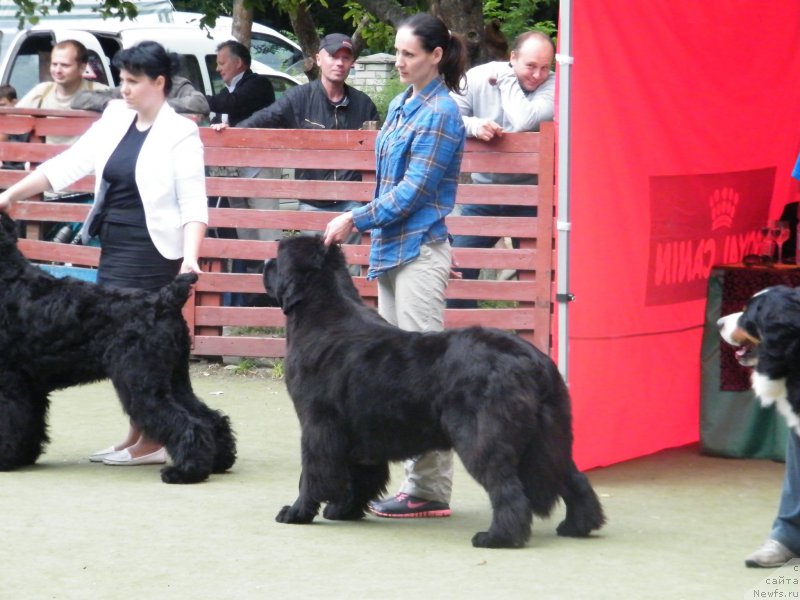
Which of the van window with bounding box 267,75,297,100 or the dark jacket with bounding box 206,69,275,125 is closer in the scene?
the dark jacket with bounding box 206,69,275,125

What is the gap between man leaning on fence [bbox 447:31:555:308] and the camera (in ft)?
25.7

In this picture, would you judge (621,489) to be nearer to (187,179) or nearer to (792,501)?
(792,501)

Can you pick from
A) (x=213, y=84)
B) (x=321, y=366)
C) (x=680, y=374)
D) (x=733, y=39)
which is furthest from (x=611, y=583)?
(x=213, y=84)

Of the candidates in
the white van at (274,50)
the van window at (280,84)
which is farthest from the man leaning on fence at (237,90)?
the white van at (274,50)

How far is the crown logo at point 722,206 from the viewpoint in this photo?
668cm

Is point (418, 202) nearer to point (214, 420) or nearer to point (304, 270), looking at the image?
point (304, 270)

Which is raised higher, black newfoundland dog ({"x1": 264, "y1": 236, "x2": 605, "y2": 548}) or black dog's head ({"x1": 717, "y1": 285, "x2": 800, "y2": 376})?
black dog's head ({"x1": 717, "y1": 285, "x2": 800, "y2": 376})

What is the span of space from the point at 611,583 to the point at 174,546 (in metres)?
1.62

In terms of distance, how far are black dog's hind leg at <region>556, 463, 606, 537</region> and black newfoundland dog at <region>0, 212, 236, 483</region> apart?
185 centimetres

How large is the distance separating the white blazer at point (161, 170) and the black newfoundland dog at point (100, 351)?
318mm

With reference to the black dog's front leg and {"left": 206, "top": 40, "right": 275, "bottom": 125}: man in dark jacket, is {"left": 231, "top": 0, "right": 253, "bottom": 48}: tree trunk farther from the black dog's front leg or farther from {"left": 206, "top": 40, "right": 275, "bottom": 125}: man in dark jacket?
the black dog's front leg

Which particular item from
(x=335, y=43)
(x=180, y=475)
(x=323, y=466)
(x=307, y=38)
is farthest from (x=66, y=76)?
(x=323, y=466)

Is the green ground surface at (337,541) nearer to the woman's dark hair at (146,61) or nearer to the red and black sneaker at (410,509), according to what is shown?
the red and black sneaker at (410,509)

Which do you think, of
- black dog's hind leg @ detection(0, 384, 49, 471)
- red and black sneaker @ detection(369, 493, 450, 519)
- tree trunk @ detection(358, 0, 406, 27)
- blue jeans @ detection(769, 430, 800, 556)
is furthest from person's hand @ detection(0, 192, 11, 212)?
tree trunk @ detection(358, 0, 406, 27)
